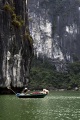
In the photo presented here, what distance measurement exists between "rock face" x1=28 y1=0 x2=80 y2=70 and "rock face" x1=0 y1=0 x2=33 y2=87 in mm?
63680

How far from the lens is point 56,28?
399 ft

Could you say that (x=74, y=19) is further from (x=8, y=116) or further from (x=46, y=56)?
(x=8, y=116)

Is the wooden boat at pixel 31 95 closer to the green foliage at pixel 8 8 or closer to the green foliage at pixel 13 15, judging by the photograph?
the green foliage at pixel 13 15

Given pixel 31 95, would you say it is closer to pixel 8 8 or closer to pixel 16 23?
pixel 16 23

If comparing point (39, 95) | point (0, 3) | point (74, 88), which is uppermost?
point (0, 3)

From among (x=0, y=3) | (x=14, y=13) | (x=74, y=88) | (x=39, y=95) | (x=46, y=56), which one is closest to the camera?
(x=39, y=95)

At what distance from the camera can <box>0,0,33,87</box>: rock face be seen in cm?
4419

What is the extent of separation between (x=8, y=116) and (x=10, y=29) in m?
28.7

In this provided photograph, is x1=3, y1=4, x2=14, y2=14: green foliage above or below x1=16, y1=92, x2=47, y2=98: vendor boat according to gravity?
above

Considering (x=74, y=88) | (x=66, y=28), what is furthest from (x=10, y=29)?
(x=66, y=28)

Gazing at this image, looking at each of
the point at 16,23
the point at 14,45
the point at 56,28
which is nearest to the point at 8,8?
the point at 16,23

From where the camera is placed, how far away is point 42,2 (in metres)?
124

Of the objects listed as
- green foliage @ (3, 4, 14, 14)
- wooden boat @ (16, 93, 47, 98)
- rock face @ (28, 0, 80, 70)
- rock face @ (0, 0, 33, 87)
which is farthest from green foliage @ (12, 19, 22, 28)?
rock face @ (28, 0, 80, 70)

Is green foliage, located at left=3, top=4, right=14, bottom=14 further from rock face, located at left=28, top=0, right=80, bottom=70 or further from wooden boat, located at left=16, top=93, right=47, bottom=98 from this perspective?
rock face, located at left=28, top=0, right=80, bottom=70
